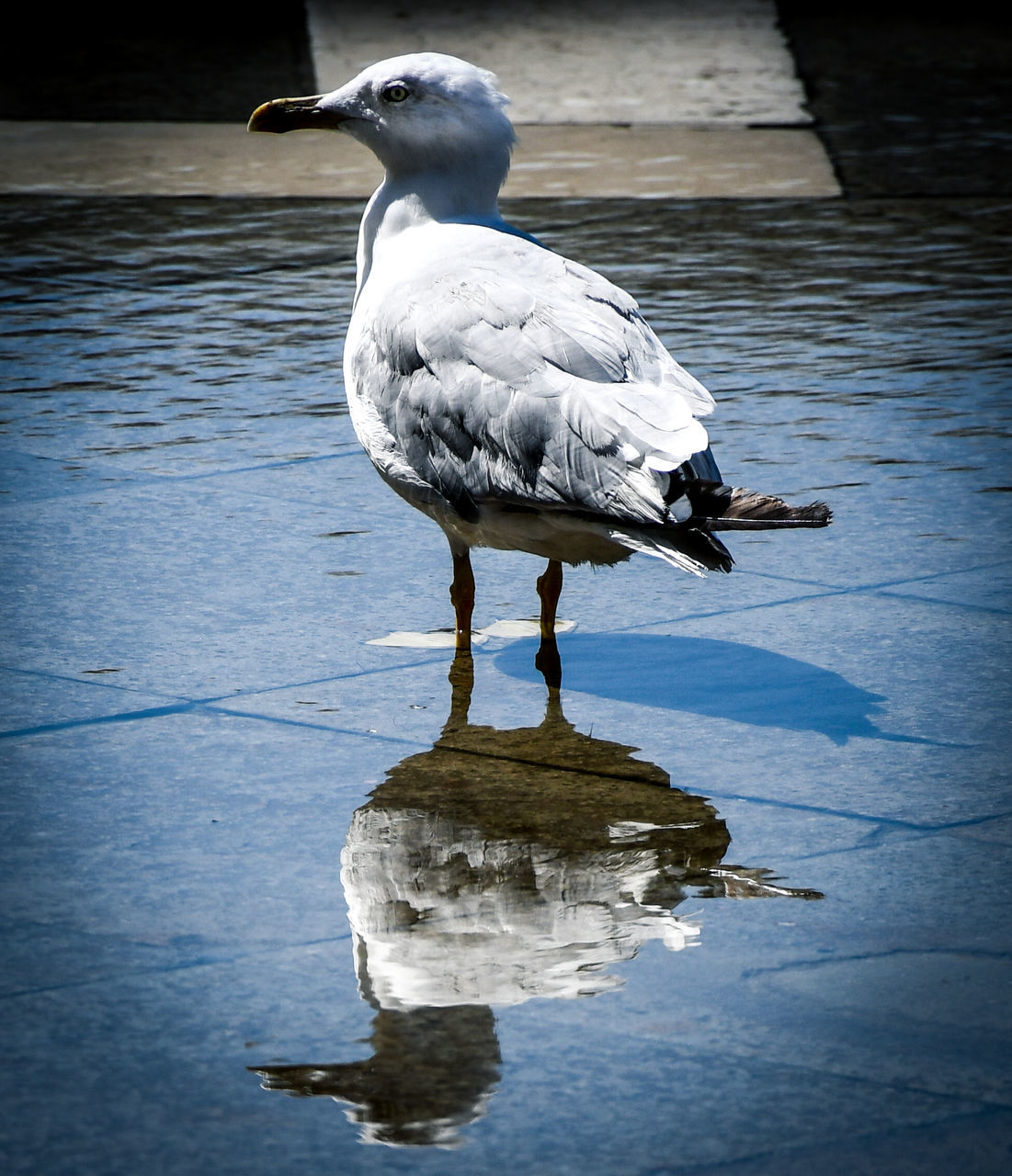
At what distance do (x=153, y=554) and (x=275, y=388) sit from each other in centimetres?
257

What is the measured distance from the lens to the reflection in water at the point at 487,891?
3.56m

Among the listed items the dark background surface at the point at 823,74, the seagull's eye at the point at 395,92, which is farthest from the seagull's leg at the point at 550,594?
the dark background surface at the point at 823,74

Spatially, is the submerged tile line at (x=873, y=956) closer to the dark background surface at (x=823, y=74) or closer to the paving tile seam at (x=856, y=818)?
the paving tile seam at (x=856, y=818)

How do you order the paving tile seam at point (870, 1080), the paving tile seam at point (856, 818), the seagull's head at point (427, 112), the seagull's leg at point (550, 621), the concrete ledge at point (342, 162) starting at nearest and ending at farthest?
1. the paving tile seam at point (870, 1080)
2. the paving tile seam at point (856, 818)
3. the seagull's leg at point (550, 621)
4. the seagull's head at point (427, 112)
5. the concrete ledge at point (342, 162)

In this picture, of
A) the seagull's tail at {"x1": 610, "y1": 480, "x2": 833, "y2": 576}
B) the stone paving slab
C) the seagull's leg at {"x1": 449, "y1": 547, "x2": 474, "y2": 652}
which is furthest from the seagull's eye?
the stone paving slab

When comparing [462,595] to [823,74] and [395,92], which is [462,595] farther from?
[823,74]

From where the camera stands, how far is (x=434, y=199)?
6254mm

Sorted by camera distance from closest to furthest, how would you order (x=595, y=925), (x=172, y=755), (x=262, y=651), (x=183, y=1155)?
(x=183, y=1155) < (x=595, y=925) < (x=172, y=755) < (x=262, y=651)

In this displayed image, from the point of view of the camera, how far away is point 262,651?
5922 mm

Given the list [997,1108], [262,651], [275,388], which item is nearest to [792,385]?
[275,388]

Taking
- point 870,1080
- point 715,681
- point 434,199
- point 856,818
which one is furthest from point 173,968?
point 434,199

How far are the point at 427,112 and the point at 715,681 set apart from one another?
200 cm

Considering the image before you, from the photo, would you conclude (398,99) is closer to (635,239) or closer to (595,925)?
(595,925)

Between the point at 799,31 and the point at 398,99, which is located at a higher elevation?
the point at 398,99
